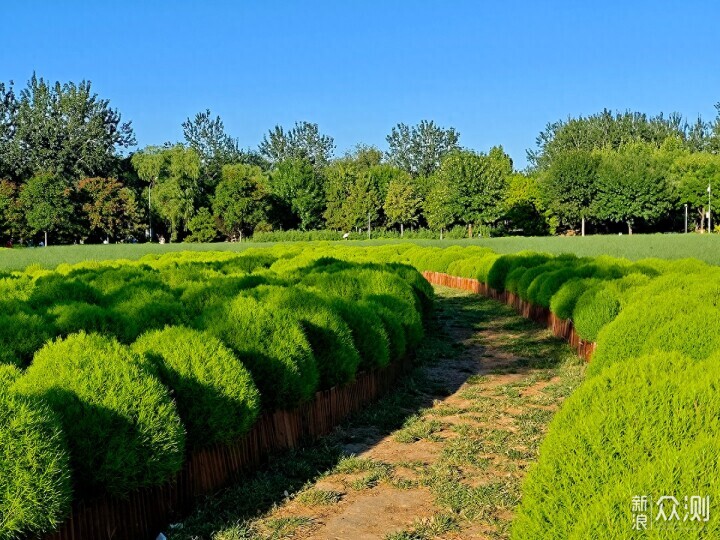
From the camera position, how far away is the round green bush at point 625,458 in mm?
2641

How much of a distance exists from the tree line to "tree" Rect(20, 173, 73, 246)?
12 centimetres

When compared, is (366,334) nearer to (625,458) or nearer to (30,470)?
(30,470)

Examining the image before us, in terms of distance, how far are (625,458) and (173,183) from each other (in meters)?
65.5

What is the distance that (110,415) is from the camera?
4145 mm

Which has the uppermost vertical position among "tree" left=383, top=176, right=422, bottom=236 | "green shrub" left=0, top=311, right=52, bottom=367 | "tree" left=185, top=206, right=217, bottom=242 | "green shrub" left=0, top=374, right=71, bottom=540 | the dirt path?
"tree" left=383, top=176, right=422, bottom=236

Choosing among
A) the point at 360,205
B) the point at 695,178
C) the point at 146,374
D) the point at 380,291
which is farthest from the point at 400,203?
the point at 146,374

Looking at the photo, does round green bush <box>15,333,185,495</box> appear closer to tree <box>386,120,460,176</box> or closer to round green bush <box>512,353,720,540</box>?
round green bush <box>512,353,720,540</box>

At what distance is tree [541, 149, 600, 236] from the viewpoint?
228 ft

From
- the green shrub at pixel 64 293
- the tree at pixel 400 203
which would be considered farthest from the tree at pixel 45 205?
the green shrub at pixel 64 293

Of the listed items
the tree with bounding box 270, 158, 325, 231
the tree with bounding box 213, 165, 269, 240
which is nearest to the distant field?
the tree with bounding box 213, 165, 269, 240

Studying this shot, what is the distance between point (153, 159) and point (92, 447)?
69309 mm

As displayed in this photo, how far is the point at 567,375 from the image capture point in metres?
8.92

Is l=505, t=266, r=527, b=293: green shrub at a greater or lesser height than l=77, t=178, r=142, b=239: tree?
lesser

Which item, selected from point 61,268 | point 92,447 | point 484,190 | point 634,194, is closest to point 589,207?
point 634,194
